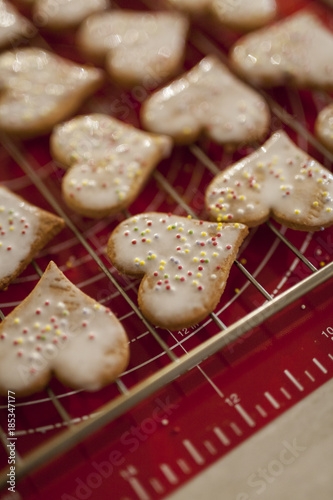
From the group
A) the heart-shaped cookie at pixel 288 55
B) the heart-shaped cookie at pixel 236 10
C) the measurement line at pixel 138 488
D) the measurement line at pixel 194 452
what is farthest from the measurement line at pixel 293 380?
the heart-shaped cookie at pixel 236 10

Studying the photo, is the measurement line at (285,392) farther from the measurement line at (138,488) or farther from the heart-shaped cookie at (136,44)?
the heart-shaped cookie at (136,44)

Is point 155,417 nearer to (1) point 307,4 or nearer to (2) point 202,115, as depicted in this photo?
(2) point 202,115

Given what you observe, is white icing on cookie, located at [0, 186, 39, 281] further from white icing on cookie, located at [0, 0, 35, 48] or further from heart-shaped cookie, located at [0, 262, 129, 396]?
white icing on cookie, located at [0, 0, 35, 48]

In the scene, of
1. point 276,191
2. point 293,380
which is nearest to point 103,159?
point 276,191

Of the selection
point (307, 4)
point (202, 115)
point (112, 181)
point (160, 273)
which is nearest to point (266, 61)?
point (202, 115)

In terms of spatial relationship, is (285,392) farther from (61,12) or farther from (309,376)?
(61,12)

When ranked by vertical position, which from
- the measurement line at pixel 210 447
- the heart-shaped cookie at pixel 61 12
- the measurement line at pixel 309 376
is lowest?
the measurement line at pixel 309 376

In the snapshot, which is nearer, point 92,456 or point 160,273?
point 92,456

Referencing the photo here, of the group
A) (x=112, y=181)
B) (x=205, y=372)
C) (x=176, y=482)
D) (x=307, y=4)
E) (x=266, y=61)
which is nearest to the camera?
(x=176, y=482)
